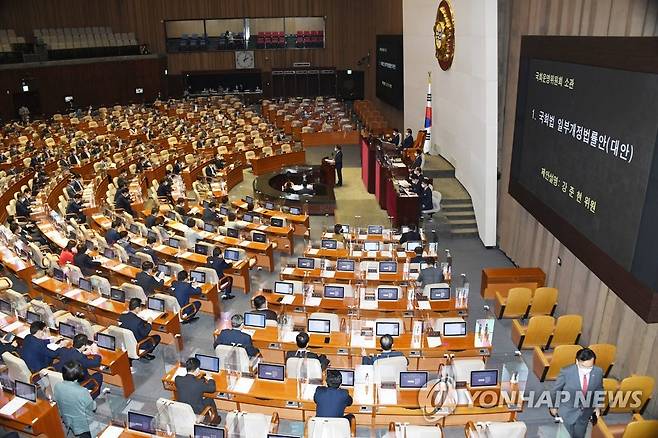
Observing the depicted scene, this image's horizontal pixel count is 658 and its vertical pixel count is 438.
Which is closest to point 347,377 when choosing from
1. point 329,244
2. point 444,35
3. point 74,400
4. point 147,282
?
point 74,400

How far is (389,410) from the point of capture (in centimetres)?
812

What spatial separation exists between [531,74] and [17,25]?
117ft

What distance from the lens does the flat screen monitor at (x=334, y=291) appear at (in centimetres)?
1143

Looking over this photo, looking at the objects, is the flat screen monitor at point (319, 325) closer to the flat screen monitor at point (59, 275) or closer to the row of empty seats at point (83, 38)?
the flat screen monitor at point (59, 275)

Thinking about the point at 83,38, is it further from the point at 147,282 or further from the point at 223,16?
the point at 147,282

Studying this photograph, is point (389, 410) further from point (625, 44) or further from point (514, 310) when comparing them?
point (625, 44)

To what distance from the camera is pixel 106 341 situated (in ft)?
32.0

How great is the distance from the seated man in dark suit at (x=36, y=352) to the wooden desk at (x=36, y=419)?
0.87 m

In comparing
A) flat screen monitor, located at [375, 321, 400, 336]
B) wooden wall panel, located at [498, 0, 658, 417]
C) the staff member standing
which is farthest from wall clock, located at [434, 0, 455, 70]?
flat screen monitor, located at [375, 321, 400, 336]

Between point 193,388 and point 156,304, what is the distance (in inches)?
137

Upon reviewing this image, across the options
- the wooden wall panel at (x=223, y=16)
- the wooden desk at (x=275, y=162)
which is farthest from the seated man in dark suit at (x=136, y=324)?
the wooden wall panel at (x=223, y=16)

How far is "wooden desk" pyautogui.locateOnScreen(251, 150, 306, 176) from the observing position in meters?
24.5

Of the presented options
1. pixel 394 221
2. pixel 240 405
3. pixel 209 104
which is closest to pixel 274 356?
pixel 240 405

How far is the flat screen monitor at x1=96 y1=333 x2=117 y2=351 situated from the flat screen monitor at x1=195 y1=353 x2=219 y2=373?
183cm
